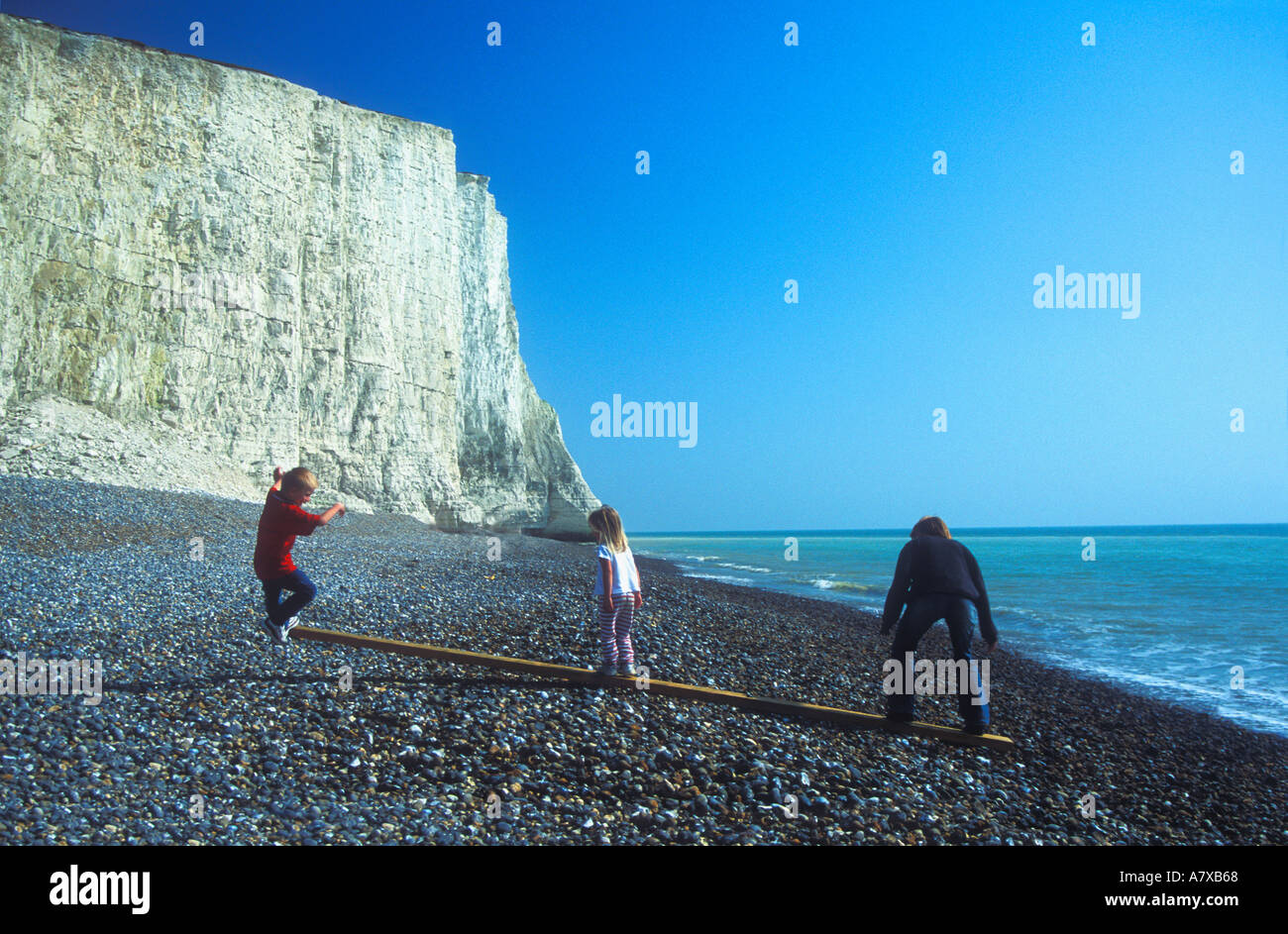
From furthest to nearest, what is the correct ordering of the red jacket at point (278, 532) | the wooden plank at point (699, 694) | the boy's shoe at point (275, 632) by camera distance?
the boy's shoe at point (275, 632) → the red jacket at point (278, 532) → the wooden plank at point (699, 694)

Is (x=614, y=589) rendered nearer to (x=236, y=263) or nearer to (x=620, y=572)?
(x=620, y=572)

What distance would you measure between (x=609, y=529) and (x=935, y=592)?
2851 millimetres

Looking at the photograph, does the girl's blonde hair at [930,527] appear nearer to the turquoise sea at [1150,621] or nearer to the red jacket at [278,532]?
the red jacket at [278,532]

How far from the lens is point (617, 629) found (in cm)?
695

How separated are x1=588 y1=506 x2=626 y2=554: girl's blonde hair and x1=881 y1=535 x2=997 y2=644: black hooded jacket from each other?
7.80ft

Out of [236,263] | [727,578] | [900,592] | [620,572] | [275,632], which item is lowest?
[727,578]

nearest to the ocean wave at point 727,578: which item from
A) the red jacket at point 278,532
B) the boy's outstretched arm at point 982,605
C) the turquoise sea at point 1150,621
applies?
the turquoise sea at point 1150,621

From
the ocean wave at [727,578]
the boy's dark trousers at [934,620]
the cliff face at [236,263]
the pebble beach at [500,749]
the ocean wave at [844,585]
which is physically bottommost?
the ocean wave at [844,585]

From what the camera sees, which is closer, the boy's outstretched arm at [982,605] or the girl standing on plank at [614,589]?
the boy's outstretched arm at [982,605]

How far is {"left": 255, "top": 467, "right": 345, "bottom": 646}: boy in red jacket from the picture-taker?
6566 mm

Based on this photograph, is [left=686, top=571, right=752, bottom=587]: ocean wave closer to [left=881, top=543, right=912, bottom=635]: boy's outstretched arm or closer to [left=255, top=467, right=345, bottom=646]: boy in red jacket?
[left=881, top=543, right=912, bottom=635]: boy's outstretched arm

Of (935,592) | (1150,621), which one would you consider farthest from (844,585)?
(935,592)

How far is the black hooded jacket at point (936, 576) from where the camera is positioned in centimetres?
602
